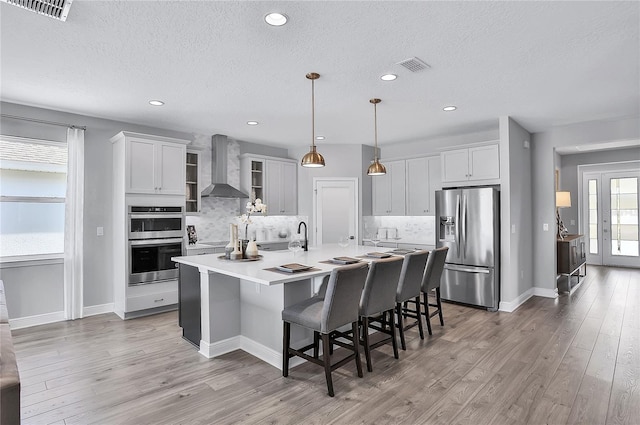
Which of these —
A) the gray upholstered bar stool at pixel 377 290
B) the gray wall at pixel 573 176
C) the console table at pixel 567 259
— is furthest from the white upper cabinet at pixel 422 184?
the gray wall at pixel 573 176

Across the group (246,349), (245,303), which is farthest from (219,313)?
(246,349)

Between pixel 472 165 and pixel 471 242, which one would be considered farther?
pixel 472 165

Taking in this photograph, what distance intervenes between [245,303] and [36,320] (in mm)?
2858

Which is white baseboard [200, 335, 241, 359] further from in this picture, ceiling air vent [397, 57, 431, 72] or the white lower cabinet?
ceiling air vent [397, 57, 431, 72]

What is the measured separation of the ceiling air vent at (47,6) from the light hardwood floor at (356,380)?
2634mm

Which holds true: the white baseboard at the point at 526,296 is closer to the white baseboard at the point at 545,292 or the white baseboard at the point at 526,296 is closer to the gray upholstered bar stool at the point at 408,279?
the white baseboard at the point at 545,292

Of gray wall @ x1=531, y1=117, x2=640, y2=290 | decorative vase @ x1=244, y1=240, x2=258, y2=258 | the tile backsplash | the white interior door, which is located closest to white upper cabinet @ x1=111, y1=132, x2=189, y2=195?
decorative vase @ x1=244, y1=240, x2=258, y2=258

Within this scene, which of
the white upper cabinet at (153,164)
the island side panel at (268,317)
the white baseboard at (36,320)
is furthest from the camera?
the white upper cabinet at (153,164)

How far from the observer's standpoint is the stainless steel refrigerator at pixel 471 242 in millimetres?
4926

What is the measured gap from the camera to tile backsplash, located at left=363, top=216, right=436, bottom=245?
6.51 m

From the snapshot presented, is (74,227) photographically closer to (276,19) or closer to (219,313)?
(219,313)

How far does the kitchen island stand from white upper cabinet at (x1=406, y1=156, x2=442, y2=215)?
319 cm

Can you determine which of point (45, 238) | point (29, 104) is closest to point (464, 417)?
point (45, 238)

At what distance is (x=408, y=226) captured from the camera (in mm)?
6785
